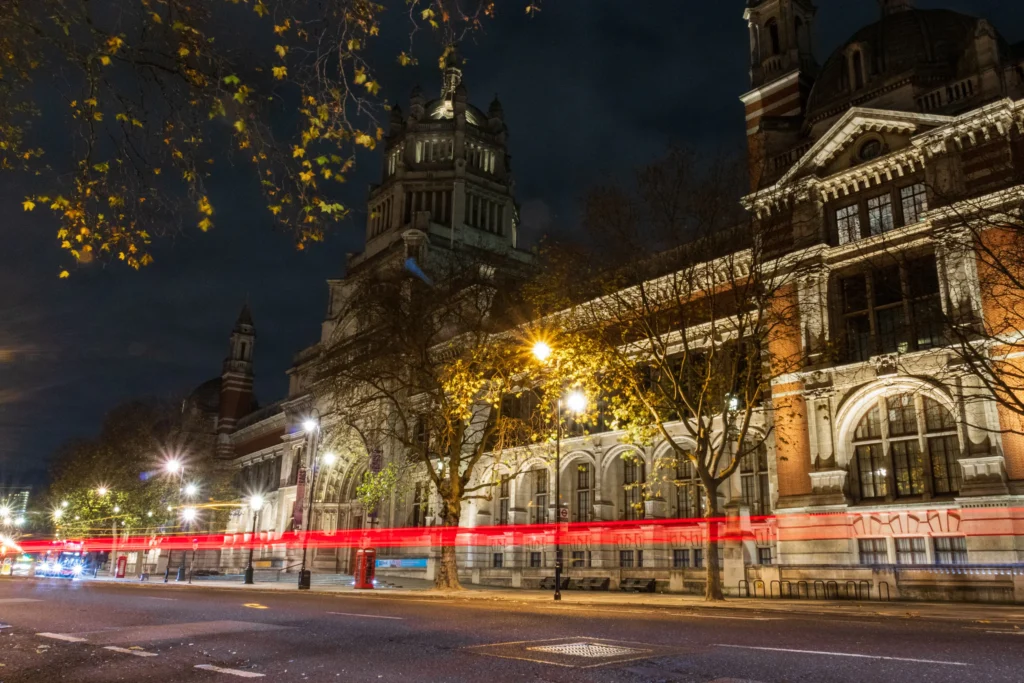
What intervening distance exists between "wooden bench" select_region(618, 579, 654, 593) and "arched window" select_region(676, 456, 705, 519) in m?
3.67

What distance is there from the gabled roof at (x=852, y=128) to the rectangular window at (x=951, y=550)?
45.8 feet

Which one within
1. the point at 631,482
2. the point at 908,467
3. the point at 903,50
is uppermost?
the point at 903,50

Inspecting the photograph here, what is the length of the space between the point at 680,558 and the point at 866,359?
11096mm

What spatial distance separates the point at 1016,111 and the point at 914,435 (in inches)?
440

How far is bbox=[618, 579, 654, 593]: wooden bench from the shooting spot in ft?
95.6

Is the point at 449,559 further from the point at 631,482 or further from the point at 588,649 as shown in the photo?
the point at 588,649

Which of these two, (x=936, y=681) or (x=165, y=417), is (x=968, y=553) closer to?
(x=936, y=681)

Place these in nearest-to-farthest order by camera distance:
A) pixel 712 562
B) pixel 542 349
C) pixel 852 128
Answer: pixel 712 562 < pixel 542 349 < pixel 852 128

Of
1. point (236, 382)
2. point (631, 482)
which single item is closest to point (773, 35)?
point (631, 482)

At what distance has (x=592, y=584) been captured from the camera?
31.7 m

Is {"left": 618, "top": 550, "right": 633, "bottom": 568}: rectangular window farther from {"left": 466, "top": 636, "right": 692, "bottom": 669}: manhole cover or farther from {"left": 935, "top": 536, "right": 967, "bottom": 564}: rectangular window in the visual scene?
{"left": 466, "top": 636, "right": 692, "bottom": 669}: manhole cover

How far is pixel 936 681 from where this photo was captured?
668 cm

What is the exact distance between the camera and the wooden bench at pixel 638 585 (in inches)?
1147

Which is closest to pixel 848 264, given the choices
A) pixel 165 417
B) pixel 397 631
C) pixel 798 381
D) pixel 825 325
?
pixel 825 325
